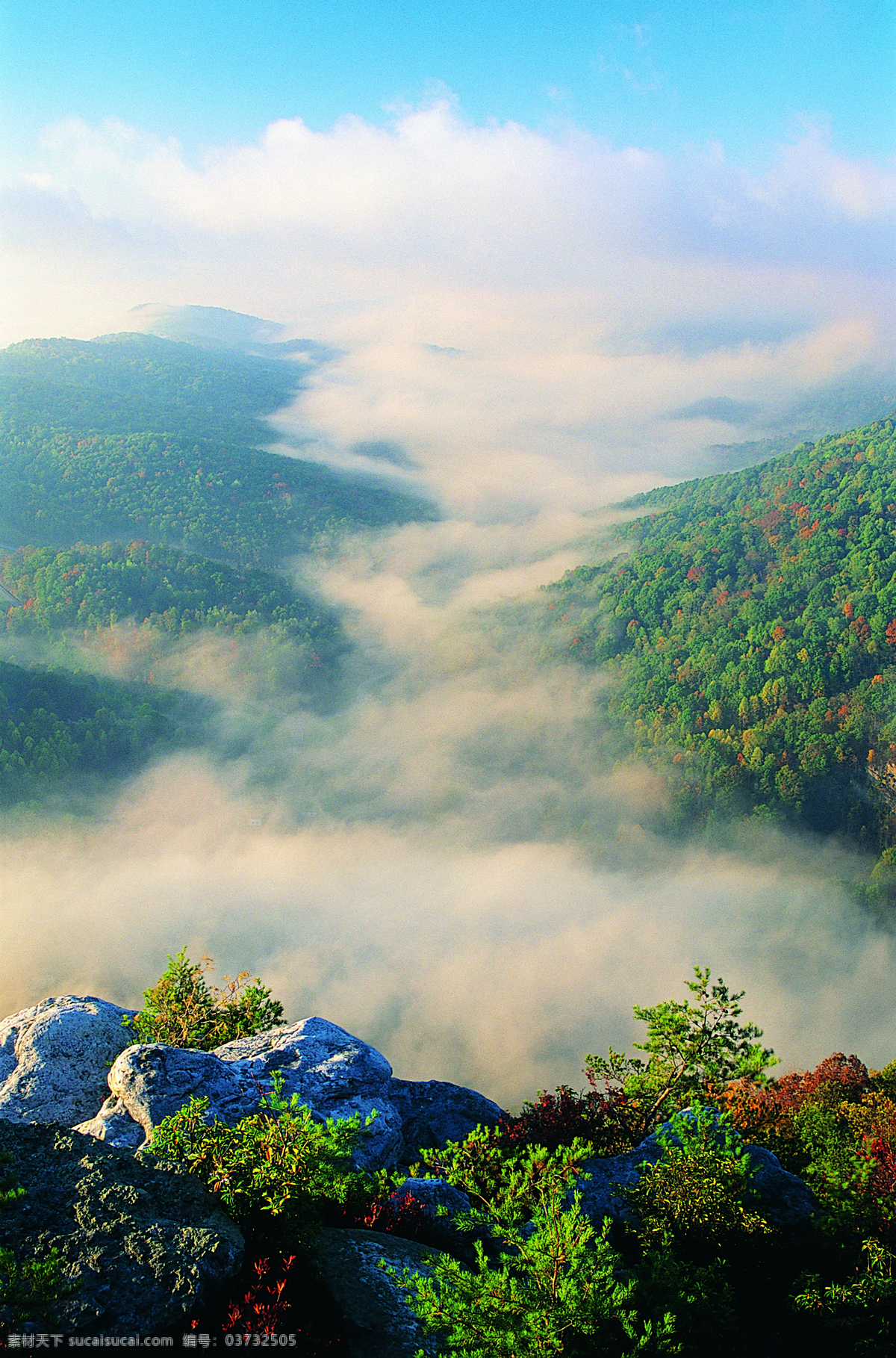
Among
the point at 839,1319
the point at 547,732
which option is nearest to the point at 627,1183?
the point at 839,1319

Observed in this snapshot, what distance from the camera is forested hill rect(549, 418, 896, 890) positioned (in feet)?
365

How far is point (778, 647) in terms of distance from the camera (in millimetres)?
119562

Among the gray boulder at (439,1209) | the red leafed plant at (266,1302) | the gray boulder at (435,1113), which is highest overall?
the red leafed plant at (266,1302)

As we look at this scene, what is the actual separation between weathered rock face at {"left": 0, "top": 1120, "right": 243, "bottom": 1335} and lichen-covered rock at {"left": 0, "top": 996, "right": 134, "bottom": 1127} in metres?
11.7

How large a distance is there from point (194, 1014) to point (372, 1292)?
1571cm

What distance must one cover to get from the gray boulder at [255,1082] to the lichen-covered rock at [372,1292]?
1.89 metres

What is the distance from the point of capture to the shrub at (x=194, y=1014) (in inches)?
984

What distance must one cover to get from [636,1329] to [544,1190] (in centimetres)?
382

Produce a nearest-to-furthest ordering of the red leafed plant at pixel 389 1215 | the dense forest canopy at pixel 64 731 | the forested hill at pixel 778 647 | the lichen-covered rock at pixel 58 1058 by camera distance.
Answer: the red leafed plant at pixel 389 1215 → the lichen-covered rock at pixel 58 1058 → the dense forest canopy at pixel 64 731 → the forested hill at pixel 778 647

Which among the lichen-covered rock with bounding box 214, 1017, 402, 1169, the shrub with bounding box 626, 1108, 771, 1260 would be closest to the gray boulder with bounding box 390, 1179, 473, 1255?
the shrub with bounding box 626, 1108, 771, 1260

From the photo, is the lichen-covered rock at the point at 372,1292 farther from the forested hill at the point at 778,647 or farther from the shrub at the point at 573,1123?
the forested hill at the point at 778,647

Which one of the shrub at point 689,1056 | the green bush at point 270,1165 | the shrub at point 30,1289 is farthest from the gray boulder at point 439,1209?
the shrub at point 30,1289

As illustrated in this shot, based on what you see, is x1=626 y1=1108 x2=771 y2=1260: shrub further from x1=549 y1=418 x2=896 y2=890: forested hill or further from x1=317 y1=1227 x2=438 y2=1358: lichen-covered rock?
x1=549 y1=418 x2=896 y2=890: forested hill

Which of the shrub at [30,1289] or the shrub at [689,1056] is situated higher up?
the shrub at [30,1289]
